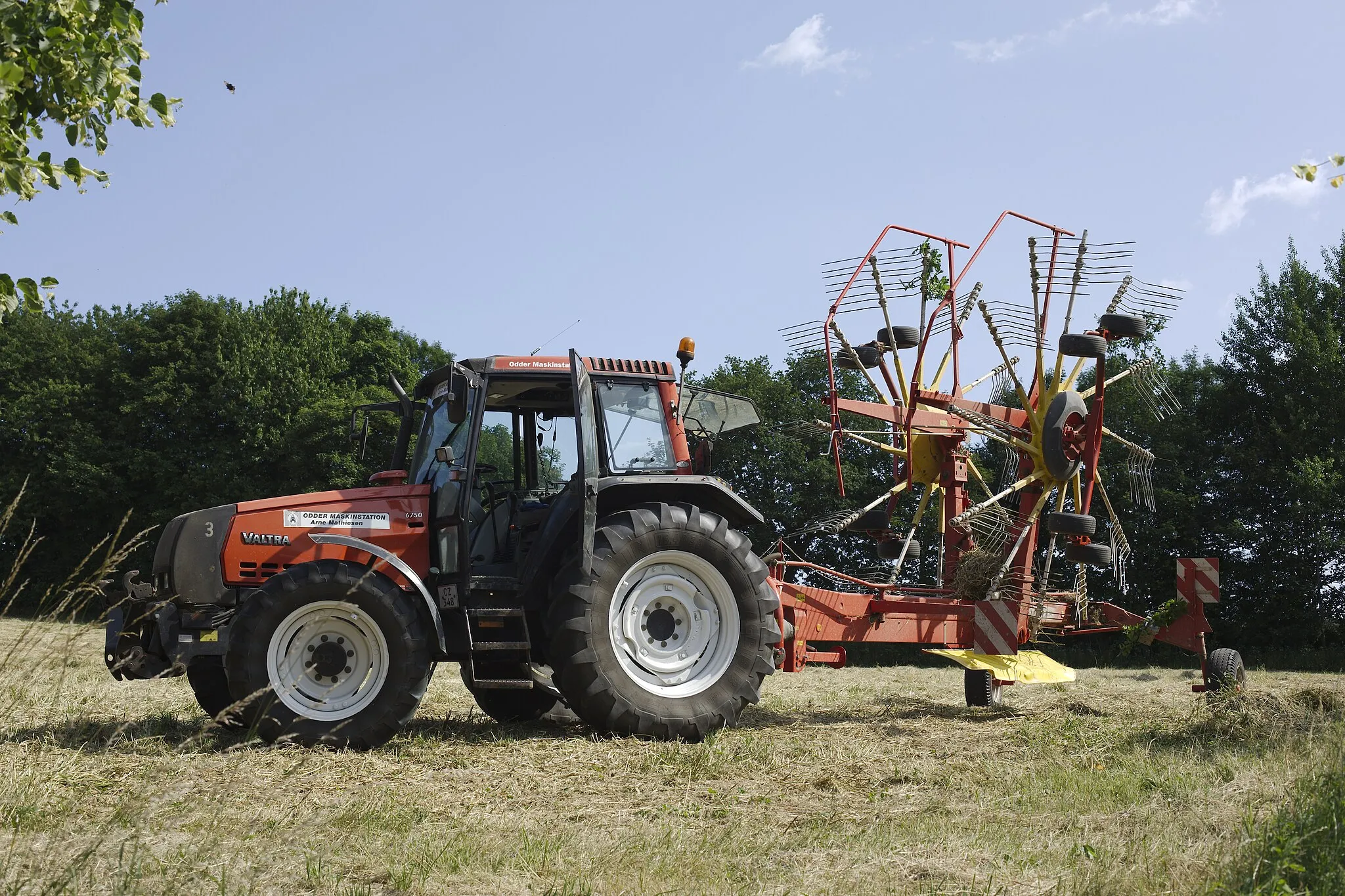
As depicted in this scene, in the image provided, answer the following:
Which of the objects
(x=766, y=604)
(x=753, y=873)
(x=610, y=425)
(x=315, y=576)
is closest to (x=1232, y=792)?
(x=753, y=873)

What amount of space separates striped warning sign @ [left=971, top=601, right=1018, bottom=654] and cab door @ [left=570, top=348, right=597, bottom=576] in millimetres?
3416

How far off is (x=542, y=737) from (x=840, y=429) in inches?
158

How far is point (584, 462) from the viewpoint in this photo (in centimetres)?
689

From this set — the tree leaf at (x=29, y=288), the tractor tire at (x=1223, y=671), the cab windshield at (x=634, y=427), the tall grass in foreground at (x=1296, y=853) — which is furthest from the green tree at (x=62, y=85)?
the tractor tire at (x=1223, y=671)

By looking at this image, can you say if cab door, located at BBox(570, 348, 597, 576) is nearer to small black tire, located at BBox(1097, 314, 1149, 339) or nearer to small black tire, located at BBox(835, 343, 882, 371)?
small black tire, located at BBox(835, 343, 882, 371)

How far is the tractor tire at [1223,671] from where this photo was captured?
8.39 metres

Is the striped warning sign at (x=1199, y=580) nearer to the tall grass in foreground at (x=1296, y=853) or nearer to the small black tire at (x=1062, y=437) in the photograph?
the small black tire at (x=1062, y=437)

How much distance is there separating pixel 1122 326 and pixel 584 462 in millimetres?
4855

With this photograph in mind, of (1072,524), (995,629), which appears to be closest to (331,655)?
(995,629)

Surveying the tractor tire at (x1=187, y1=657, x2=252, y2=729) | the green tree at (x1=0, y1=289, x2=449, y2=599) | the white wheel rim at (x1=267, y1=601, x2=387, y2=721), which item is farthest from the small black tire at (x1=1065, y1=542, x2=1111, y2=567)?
the green tree at (x1=0, y1=289, x2=449, y2=599)

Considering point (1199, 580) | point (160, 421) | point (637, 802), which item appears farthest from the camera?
point (160, 421)

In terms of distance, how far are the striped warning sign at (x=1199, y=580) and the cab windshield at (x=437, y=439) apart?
18.0 feet

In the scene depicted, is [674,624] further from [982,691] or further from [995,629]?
[982,691]

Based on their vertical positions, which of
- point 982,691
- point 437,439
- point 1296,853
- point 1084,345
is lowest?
point 982,691
